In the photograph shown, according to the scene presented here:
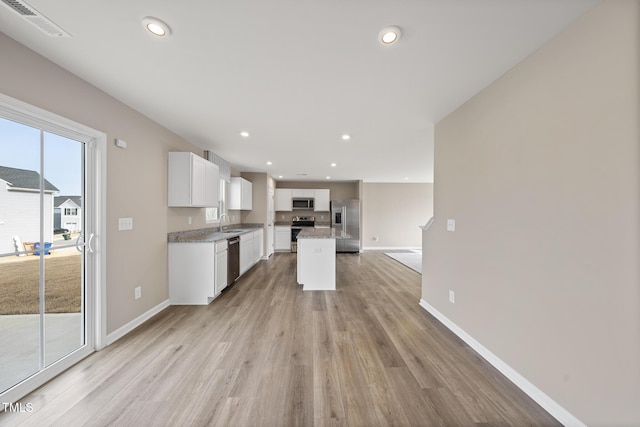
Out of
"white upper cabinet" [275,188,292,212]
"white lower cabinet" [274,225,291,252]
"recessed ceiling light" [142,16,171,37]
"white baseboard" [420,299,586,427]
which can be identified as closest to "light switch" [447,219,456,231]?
"white baseboard" [420,299,586,427]

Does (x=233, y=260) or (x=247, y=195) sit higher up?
(x=247, y=195)

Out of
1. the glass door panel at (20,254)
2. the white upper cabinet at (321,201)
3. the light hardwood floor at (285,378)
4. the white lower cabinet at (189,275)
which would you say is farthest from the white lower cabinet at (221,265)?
the white upper cabinet at (321,201)

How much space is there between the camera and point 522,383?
1.70 metres

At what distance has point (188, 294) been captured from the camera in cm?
325

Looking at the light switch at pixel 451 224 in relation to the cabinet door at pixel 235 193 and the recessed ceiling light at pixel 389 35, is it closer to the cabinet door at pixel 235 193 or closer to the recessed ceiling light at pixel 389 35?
the recessed ceiling light at pixel 389 35

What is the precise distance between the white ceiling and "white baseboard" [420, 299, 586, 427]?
2.41 meters

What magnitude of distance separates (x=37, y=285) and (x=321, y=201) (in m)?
6.51

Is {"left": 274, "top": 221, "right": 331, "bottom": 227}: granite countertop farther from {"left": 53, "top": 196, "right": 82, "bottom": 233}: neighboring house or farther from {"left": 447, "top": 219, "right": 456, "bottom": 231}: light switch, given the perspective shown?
{"left": 53, "top": 196, "right": 82, "bottom": 233}: neighboring house

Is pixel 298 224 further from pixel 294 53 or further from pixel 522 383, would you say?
pixel 522 383

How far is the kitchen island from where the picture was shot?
3938 millimetres

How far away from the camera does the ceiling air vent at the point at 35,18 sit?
126 centimetres

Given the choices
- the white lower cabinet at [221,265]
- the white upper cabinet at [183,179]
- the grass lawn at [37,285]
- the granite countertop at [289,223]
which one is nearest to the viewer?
the grass lawn at [37,285]

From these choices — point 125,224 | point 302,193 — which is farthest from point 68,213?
point 302,193

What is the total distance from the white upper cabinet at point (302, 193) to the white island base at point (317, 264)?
390 cm
